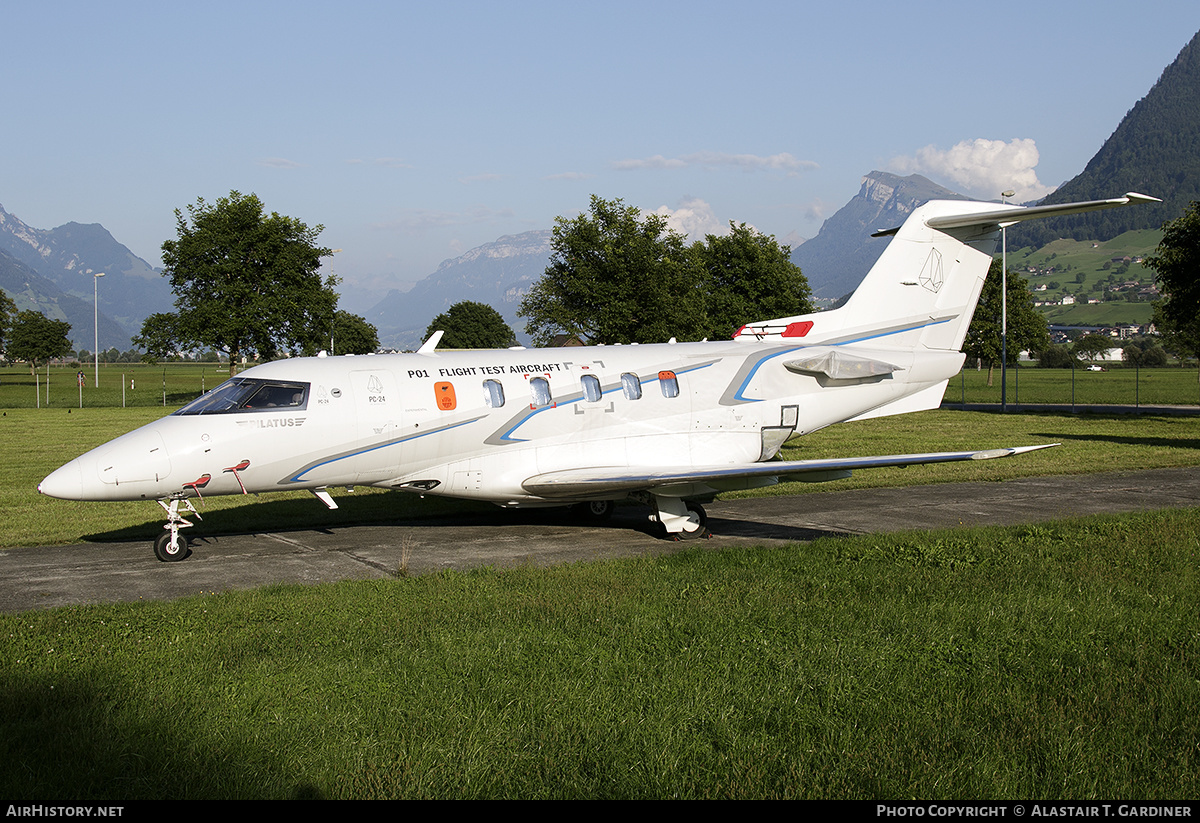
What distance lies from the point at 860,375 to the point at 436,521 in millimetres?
7992

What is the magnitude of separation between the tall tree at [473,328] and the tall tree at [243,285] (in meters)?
78.0

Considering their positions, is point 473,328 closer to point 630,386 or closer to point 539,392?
point 630,386

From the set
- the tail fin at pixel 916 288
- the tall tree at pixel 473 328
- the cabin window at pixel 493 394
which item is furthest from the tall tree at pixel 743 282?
the tall tree at pixel 473 328

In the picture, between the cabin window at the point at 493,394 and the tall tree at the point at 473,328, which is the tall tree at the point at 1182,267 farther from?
the tall tree at the point at 473,328

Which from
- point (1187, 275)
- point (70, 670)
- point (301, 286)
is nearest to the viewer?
point (70, 670)

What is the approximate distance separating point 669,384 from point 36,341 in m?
78.7

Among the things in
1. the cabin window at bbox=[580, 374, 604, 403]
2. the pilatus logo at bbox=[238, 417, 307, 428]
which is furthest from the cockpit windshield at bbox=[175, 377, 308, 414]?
the cabin window at bbox=[580, 374, 604, 403]

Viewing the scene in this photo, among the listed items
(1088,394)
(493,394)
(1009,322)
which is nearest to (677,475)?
(493,394)

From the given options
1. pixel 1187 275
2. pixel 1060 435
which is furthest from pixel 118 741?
pixel 1187 275

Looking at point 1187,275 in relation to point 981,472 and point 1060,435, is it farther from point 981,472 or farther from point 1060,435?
point 981,472

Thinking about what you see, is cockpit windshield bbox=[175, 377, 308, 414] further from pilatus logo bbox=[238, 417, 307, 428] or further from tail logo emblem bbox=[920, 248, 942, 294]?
tail logo emblem bbox=[920, 248, 942, 294]
